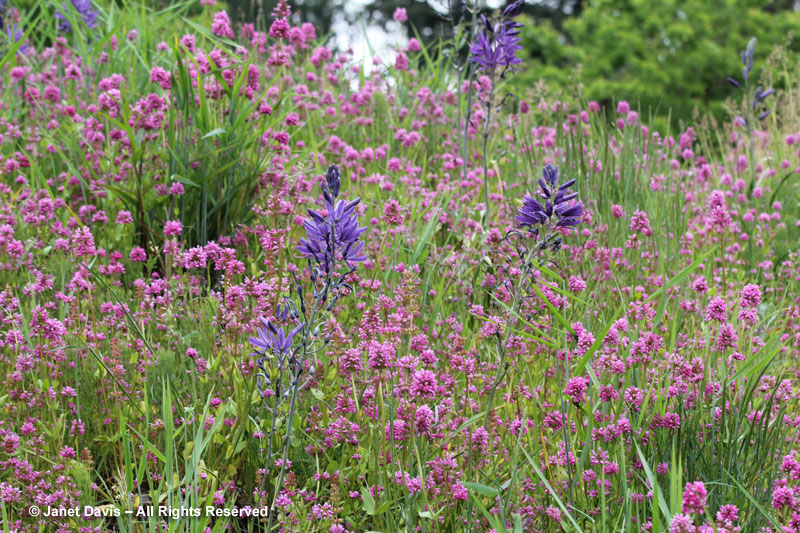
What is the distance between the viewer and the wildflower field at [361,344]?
7.28 ft

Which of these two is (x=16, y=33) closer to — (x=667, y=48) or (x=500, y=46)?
(x=500, y=46)

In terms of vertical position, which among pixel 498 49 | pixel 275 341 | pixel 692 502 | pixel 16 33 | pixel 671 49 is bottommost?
pixel 692 502

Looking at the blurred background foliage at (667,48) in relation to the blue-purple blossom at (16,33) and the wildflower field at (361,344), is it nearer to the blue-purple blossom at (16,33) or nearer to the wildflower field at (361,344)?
the blue-purple blossom at (16,33)

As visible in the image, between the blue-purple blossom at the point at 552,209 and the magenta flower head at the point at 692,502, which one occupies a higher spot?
the blue-purple blossom at the point at 552,209

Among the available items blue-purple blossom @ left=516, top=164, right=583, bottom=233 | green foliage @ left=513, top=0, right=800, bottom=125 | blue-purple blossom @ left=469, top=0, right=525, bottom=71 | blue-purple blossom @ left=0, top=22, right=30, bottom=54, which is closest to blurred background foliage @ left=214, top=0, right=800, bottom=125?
green foliage @ left=513, top=0, right=800, bottom=125

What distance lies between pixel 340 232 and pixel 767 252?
366cm

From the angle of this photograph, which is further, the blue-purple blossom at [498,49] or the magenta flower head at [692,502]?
the blue-purple blossom at [498,49]

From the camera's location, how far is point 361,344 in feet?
8.74

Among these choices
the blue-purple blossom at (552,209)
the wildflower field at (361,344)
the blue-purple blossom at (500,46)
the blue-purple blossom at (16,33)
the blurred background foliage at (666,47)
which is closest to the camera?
the wildflower field at (361,344)

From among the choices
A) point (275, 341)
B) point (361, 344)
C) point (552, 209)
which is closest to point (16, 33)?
point (361, 344)

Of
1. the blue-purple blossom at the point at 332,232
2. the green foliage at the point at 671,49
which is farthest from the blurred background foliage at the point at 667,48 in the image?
the blue-purple blossom at the point at 332,232

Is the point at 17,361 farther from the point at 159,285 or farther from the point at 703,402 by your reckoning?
the point at 703,402

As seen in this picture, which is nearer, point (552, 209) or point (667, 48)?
point (552, 209)

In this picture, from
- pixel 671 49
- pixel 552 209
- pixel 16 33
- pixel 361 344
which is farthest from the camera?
pixel 671 49
